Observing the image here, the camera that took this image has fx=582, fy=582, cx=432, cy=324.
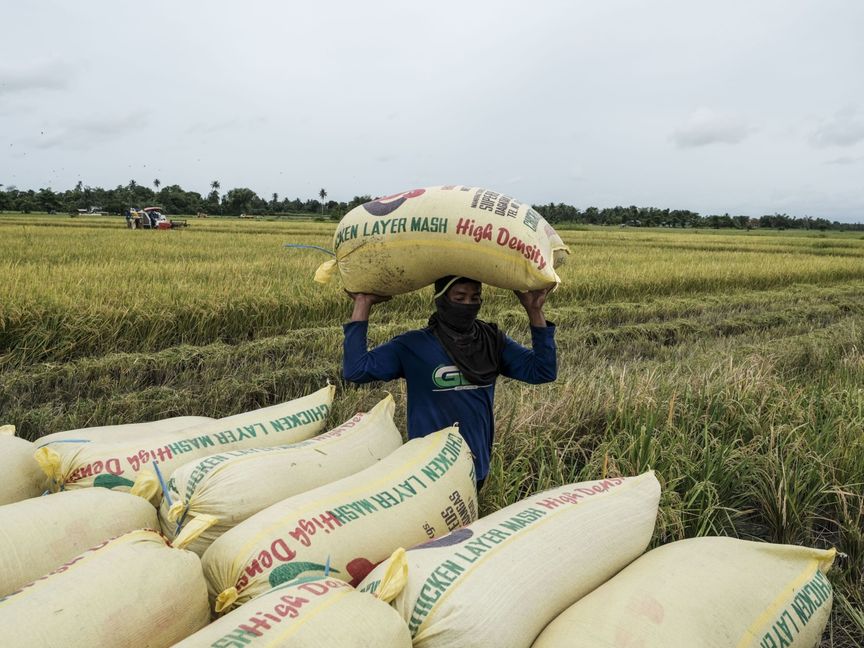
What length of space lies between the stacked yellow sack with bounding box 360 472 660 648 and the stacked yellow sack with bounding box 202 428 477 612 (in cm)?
19

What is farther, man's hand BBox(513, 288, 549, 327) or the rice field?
the rice field

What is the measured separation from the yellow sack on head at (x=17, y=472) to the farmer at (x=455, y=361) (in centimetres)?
113

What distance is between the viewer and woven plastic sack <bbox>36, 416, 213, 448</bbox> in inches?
89.1

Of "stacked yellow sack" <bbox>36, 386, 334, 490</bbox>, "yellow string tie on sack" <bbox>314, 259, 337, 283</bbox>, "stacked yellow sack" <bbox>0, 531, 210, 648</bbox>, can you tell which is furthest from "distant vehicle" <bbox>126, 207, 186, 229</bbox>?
"stacked yellow sack" <bbox>0, 531, 210, 648</bbox>

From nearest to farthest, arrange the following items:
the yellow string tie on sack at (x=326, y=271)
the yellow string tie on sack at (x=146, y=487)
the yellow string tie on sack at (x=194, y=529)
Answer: the yellow string tie on sack at (x=194, y=529) < the yellow string tie on sack at (x=146, y=487) < the yellow string tie on sack at (x=326, y=271)

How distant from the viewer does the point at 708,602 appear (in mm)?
1480

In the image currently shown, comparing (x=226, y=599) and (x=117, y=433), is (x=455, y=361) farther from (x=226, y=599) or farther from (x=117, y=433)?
(x=117, y=433)

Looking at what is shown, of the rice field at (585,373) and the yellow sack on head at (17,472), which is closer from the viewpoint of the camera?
the yellow sack on head at (17,472)

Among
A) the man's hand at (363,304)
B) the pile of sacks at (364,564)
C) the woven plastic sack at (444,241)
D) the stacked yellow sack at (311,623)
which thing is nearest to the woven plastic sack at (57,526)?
the pile of sacks at (364,564)

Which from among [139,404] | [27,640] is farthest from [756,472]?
[139,404]

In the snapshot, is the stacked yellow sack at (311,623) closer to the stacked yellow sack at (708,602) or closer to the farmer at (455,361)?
the stacked yellow sack at (708,602)

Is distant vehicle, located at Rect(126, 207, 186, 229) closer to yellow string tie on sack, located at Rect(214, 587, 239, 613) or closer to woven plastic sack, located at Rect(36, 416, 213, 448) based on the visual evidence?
woven plastic sack, located at Rect(36, 416, 213, 448)

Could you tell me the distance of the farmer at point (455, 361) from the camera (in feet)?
7.22

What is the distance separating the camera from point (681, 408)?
3.38 m
